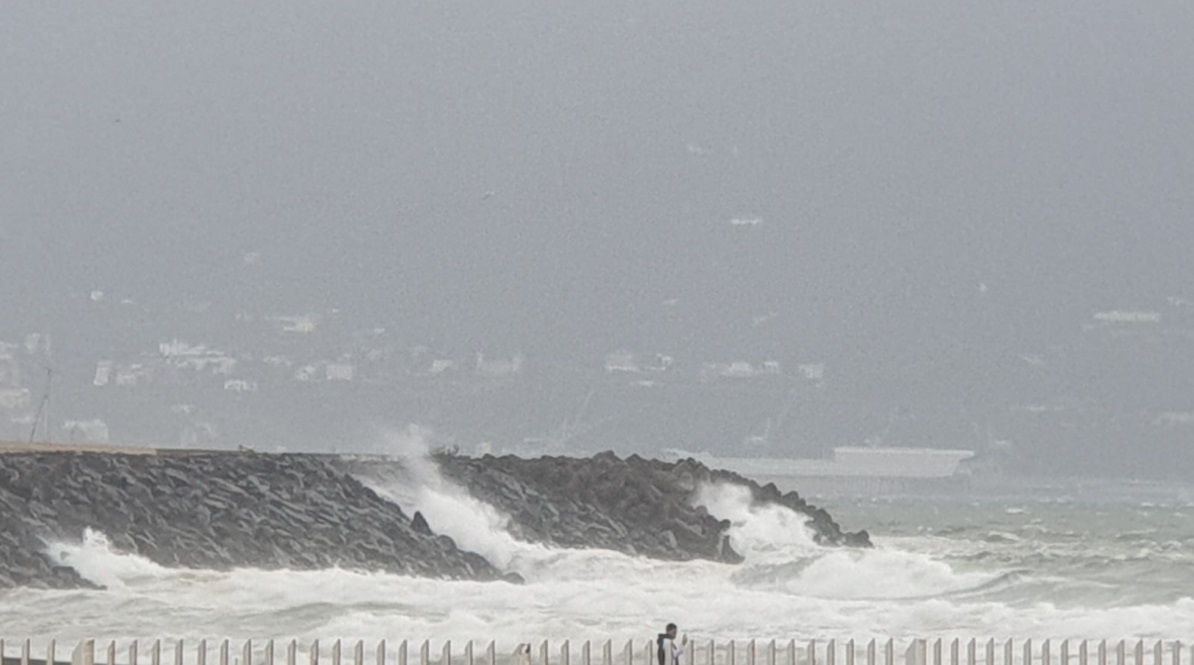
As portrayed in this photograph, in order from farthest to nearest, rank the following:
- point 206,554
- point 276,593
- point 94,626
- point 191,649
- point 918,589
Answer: point 918,589
point 206,554
point 276,593
point 94,626
point 191,649

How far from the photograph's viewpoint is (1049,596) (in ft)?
109

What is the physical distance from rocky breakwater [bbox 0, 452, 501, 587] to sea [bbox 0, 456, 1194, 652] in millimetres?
341

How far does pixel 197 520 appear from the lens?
33.5 m

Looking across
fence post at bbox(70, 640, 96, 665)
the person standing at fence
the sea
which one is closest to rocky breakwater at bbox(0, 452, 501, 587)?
the sea

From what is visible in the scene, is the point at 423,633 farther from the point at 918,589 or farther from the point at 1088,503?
the point at 1088,503

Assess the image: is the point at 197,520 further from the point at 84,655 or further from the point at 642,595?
the point at 84,655

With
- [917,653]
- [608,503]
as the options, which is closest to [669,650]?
[917,653]

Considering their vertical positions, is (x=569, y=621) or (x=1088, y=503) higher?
(x=1088, y=503)

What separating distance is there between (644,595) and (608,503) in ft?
24.5

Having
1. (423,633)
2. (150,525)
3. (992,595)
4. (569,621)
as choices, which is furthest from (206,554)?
(992,595)

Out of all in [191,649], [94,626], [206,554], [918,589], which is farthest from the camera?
[918,589]

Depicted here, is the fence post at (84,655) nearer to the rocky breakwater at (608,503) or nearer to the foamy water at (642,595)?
the foamy water at (642,595)

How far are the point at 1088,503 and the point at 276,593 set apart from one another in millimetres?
35365

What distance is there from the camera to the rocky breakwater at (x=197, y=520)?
3219 cm
